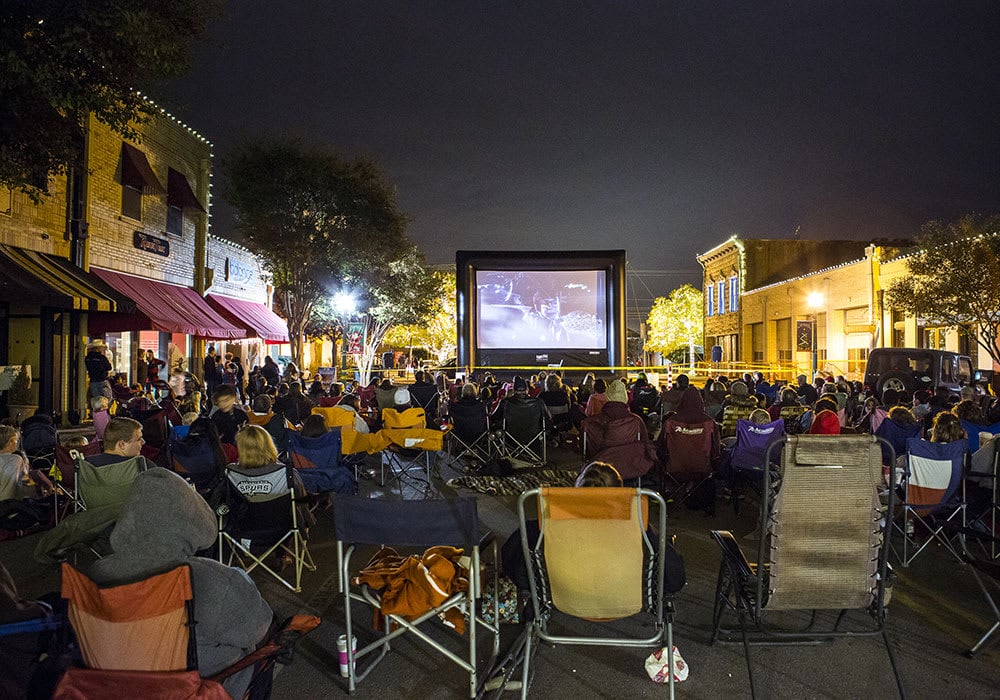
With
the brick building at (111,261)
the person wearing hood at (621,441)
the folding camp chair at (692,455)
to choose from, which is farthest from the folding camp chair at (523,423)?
the brick building at (111,261)

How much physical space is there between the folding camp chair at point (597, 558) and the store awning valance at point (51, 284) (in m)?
10.2

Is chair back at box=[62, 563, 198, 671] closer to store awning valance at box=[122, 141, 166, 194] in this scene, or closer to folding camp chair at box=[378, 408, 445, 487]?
folding camp chair at box=[378, 408, 445, 487]

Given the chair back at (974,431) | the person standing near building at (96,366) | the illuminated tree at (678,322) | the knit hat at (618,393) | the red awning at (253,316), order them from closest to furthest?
1. the chair back at (974,431)
2. the knit hat at (618,393)
3. the person standing near building at (96,366)
4. the red awning at (253,316)
5. the illuminated tree at (678,322)

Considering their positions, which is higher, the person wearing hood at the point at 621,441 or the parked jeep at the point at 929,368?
the parked jeep at the point at 929,368

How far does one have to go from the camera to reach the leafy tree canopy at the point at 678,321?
53.8 meters

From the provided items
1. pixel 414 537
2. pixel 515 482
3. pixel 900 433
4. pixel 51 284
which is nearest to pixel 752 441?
pixel 900 433

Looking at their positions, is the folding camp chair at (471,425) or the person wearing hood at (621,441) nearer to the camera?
the person wearing hood at (621,441)

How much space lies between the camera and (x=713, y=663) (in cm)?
358

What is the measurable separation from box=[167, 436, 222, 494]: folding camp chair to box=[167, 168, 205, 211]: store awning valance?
1298 cm

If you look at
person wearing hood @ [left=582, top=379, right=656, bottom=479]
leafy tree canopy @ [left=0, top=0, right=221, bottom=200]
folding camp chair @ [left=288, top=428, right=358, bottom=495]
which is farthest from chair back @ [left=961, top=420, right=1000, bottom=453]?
leafy tree canopy @ [left=0, top=0, right=221, bottom=200]

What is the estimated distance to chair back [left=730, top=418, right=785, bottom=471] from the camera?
6.57m

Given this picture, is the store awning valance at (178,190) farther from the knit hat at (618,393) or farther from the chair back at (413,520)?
the chair back at (413,520)

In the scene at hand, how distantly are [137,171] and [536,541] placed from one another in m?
14.8

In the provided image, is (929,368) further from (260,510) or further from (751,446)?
(260,510)
